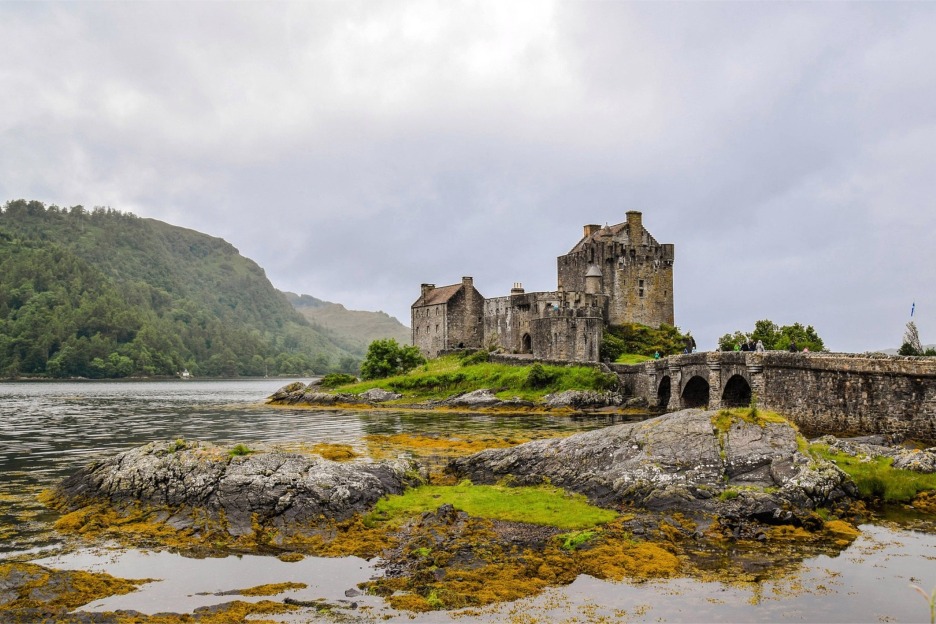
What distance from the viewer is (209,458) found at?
20.8 metres

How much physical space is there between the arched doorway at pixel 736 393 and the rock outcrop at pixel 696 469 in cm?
2051

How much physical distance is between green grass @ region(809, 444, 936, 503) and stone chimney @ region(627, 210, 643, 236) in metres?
47.3

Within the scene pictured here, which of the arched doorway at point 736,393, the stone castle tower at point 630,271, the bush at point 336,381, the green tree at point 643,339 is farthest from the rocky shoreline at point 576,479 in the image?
the bush at point 336,381

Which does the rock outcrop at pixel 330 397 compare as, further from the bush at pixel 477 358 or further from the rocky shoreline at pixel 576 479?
the rocky shoreline at pixel 576 479

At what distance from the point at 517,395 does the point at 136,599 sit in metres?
46.1

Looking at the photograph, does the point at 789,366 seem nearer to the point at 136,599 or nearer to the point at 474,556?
the point at 474,556

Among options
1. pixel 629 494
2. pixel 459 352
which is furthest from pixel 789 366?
pixel 459 352

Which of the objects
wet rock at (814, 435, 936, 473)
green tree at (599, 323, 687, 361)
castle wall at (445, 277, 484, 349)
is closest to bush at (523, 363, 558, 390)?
green tree at (599, 323, 687, 361)

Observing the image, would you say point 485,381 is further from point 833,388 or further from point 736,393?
point 833,388

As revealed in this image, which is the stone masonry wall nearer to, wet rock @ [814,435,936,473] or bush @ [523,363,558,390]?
wet rock @ [814,435,936,473]

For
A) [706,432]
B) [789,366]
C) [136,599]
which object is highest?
[789,366]

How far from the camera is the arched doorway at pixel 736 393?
41.2 metres

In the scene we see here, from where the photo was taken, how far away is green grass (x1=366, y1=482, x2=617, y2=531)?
1789cm

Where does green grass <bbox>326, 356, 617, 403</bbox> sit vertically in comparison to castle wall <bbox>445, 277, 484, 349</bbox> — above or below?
below
